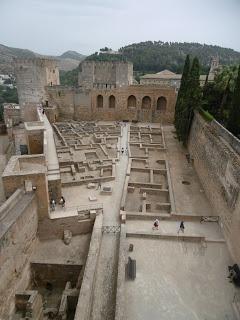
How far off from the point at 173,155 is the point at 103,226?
10309mm

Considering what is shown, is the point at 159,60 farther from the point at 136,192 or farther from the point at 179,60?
the point at 136,192

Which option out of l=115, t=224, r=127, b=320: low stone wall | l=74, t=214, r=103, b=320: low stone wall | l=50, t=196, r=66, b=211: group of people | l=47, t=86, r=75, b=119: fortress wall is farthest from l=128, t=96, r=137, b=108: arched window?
l=115, t=224, r=127, b=320: low stone wall

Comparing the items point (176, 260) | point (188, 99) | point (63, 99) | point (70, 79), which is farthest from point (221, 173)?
point (70, 79)

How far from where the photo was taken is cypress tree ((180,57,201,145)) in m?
19.7

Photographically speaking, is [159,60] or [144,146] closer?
[144,146]

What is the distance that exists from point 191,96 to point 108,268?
14.9 m

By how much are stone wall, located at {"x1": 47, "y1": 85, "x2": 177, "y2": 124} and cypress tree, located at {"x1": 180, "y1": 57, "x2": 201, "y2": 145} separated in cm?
731

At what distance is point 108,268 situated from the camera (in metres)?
9.59

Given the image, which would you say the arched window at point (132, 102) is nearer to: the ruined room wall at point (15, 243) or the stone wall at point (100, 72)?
the stone wall at point (100, 72)

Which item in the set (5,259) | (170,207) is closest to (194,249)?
(170,207)

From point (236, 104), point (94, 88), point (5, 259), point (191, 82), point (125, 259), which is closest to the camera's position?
point (5, 259)

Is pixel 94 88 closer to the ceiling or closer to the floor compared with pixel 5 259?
closer to the ceiling

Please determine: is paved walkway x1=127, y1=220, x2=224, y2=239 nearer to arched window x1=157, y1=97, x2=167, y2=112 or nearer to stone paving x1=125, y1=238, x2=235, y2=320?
stone paving x1=125, y1=238, x2=235, y2=320

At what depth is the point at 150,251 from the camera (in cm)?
1055
